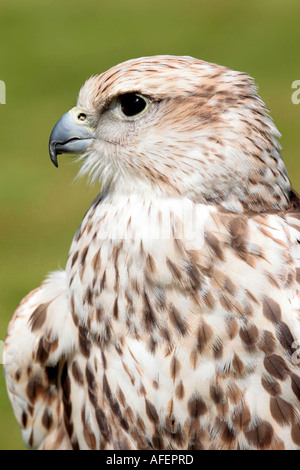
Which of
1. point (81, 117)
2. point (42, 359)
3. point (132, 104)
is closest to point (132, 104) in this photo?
point (132, 104)

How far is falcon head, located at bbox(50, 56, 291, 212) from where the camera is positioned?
288 centimetres

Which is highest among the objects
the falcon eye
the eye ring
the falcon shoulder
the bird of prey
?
the eye ring

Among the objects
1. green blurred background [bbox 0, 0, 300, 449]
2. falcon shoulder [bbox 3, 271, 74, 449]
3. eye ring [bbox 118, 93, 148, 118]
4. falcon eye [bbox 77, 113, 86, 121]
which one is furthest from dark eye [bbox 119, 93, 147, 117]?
green blurred background [bbox 0, 0, 300, 449]

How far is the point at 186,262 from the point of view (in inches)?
114

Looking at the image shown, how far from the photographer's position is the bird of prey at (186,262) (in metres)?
2.87

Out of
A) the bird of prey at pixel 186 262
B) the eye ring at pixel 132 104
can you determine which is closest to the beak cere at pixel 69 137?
the bird of prey at pixel 186 262

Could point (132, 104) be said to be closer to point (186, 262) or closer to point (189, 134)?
point (189, 134)

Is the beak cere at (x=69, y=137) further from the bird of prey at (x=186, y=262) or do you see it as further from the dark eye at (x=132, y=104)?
the dark eye at (x=132, y=104)

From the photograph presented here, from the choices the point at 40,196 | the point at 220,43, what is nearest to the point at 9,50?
the point at 220,43

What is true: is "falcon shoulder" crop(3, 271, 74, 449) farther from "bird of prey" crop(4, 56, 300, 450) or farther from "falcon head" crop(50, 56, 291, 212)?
"falcon head" crop(50, 56, 291, 212)

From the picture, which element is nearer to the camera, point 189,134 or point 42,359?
point 189,134

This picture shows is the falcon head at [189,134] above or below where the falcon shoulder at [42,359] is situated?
above

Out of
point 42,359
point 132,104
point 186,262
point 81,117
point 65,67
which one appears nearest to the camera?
point 186,262
